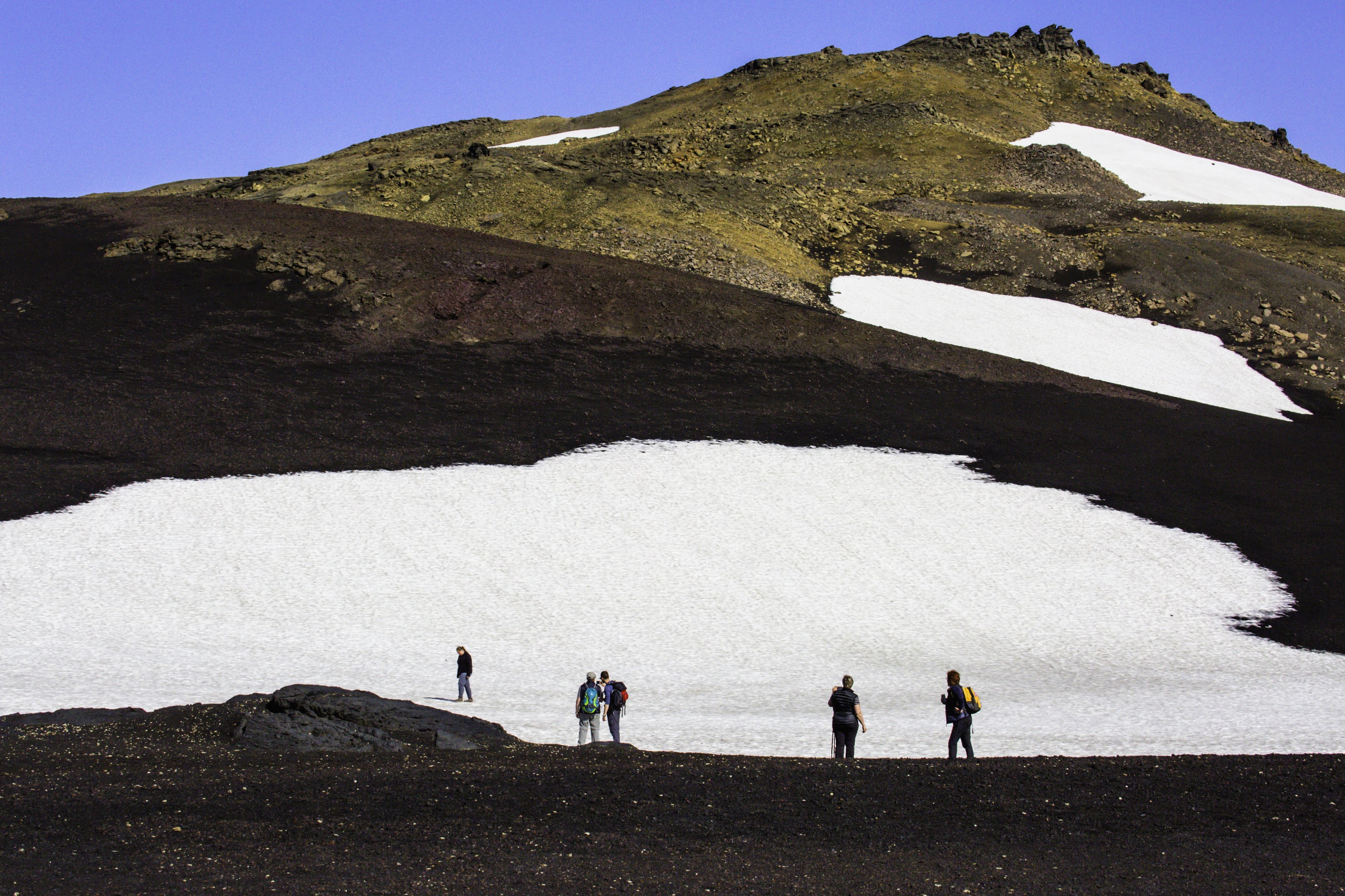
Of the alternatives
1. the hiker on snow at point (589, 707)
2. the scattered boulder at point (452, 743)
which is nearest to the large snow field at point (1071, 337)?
the hiker on snow at point (589, 707)

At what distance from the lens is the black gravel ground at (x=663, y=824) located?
9586 millimetres

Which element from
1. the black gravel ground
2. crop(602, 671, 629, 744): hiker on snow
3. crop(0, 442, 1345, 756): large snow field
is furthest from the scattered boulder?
crop(602, 671, 629, 744): hiker on snow

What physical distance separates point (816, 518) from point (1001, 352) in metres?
20.4

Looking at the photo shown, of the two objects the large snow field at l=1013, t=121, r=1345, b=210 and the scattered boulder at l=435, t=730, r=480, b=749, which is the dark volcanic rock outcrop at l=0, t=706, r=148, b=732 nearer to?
the scattered boulder at l=435, t=730, r=480, b=749

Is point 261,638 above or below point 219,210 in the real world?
below

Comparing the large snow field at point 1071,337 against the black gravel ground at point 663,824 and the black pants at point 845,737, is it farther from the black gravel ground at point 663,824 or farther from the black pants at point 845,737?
the black gravel ground at point 663,824

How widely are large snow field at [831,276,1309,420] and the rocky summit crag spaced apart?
1369 mm

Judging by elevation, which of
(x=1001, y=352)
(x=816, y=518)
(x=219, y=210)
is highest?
(x=219, y=210)

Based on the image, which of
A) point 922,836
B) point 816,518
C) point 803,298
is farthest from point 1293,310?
point 922,836

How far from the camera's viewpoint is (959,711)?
14953mm

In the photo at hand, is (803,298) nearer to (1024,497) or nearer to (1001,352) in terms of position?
(1001,352)

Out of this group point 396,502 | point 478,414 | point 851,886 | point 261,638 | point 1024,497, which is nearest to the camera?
point 851,886

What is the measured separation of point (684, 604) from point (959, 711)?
10049 mm

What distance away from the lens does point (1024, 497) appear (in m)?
30.7
